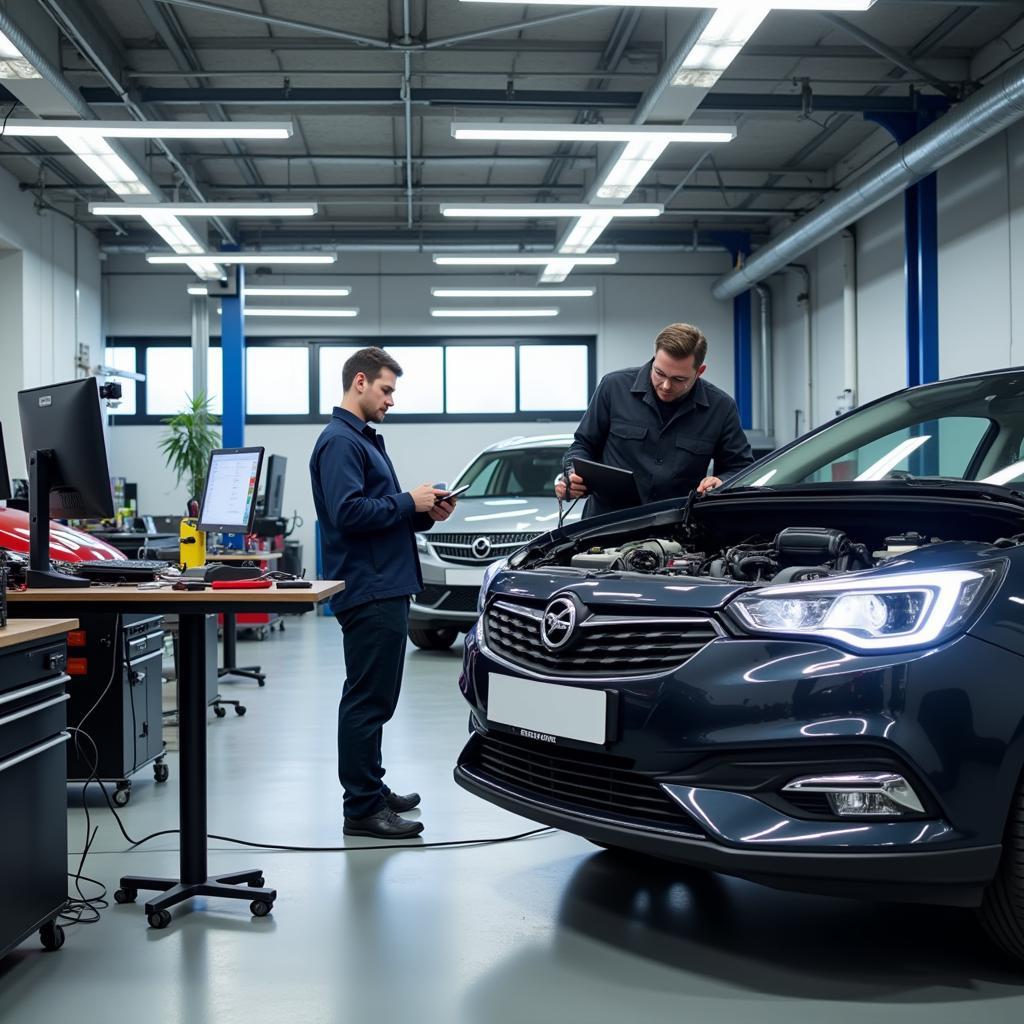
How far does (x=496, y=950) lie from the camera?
232cm

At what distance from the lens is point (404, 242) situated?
12.9 meters

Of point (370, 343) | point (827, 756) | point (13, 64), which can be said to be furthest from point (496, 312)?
point (827, 756)

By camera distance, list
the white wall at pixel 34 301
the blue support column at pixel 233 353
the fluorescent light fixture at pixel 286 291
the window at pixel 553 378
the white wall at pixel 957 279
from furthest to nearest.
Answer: the window at pixel 553 378 → the fluorescent light fixture at pixel 286 291 → the blue support column at pixel 233 353 → the white wall at pixel 34 301 → the white wall at pixel 957 279

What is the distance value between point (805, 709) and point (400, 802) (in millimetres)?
1847

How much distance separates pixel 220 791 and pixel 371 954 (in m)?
1.64

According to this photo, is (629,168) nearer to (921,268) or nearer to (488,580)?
(921,268)

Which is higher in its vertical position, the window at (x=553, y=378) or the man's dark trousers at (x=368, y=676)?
the window at (x=553, y=378)

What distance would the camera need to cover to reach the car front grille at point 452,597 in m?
6.80

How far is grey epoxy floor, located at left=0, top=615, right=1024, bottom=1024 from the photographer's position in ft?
6.69

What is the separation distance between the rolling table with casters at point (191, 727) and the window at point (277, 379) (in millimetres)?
11265

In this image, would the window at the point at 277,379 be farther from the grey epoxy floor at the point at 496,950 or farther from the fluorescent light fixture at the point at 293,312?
the grey epoxy floor at the point at 496,950

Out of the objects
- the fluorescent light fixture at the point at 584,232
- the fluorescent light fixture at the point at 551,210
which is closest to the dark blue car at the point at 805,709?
the fluorescent light fixture at the point at 551,210

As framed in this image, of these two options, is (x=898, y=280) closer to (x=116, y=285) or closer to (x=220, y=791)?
(x=220, y=791)

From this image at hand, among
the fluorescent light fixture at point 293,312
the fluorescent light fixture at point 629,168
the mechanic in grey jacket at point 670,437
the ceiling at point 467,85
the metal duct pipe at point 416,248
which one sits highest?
the ceiling at point 467,85
